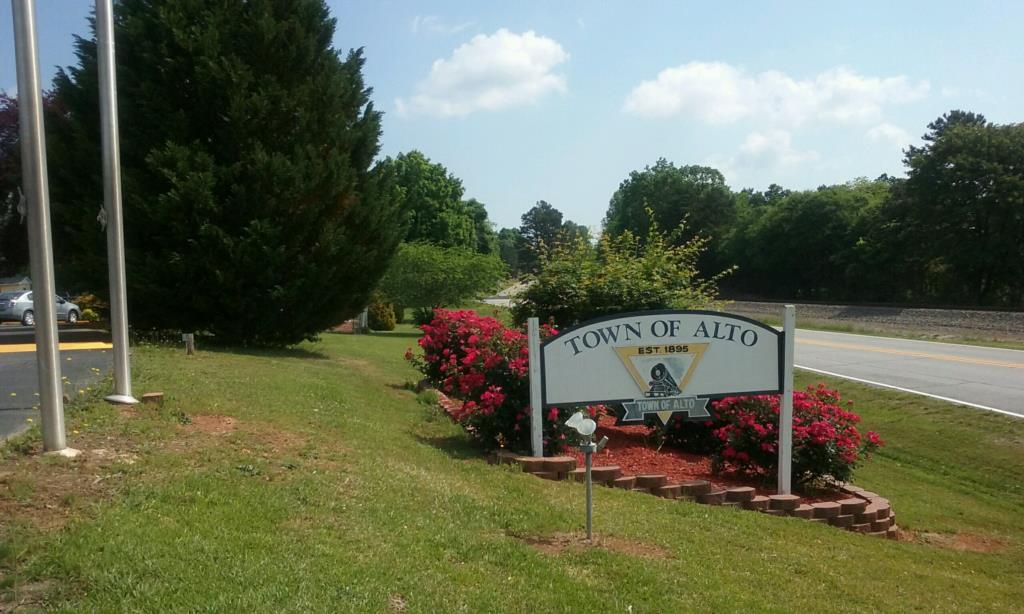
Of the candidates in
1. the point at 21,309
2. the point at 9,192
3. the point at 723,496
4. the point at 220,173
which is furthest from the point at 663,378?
the point at 21,309

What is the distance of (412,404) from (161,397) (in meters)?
5.07

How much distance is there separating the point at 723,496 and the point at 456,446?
2.95m

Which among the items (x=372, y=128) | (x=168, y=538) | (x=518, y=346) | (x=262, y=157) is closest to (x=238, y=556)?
(x=168, y=538)

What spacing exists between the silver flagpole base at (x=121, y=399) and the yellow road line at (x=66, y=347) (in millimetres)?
7104

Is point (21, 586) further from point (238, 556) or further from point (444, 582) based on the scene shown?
point (444, 582)

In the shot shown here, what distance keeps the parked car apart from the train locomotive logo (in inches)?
990

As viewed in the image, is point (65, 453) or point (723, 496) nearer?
point (65, 453)

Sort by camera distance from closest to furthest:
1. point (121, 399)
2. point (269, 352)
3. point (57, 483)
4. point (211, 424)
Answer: point (57, 483) < point (211, 424) < point (121, 399) < point (269, 352)

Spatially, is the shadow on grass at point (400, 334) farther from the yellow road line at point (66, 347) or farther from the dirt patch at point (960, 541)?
the dirt patch at point (960, 541)

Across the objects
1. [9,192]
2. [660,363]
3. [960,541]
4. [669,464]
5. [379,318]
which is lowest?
[960,541]

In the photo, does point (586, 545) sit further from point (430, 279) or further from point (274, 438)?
point (430, 279)

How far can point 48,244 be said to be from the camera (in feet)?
18.3

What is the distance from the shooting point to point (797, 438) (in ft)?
26.6

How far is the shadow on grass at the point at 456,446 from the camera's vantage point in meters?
8.17
